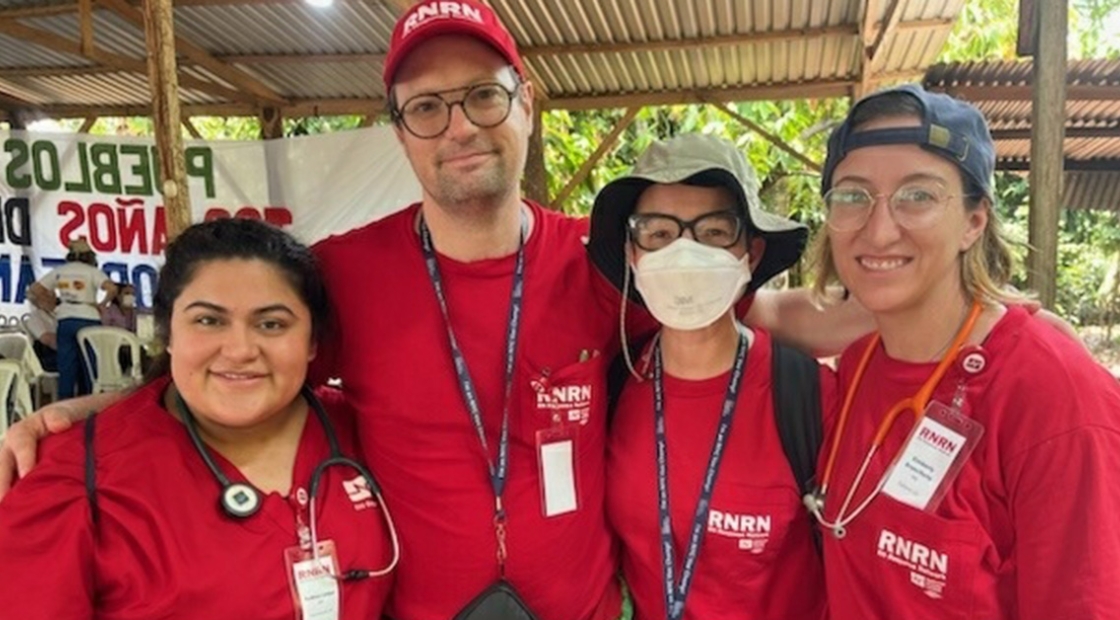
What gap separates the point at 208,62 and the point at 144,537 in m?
6.38

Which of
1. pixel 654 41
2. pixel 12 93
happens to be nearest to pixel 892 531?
pixel 654 41

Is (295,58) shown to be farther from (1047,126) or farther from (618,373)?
(1047,126)

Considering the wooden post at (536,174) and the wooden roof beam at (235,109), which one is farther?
the wooden roof beam at (235,109)

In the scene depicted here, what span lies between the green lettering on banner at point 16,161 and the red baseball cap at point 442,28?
671 centimetres

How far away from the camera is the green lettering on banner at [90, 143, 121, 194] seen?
710 centimetres

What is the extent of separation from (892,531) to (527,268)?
3.37ft

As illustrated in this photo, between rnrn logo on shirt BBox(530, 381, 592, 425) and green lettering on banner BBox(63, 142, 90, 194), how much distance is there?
6.72 metres

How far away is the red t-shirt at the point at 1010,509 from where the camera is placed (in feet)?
4.13

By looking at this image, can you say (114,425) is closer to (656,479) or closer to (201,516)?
(201,516)

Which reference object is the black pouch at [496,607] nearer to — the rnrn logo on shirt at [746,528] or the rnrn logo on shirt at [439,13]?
the rnrn logo on shirt at [746,528]

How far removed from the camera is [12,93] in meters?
8.55

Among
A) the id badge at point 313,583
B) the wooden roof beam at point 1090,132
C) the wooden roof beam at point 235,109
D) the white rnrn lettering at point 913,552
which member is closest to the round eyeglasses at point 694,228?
the white rnrn lettering at point 913,552

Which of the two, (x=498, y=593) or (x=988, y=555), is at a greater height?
(x=988, y=555)

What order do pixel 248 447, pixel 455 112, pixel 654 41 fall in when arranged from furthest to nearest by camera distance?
pixel 654 41, pixel 455 112, pixel 248 447
